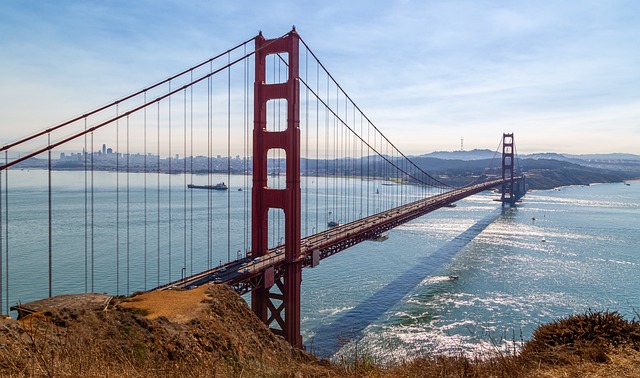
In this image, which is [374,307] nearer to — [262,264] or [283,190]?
[262,264]

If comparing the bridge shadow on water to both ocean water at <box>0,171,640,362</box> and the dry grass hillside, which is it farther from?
the dry grass hillside

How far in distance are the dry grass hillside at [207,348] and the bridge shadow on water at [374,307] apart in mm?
3446

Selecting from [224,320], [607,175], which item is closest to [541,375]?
[224,320]

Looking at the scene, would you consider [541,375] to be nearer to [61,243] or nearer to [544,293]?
[544,293]

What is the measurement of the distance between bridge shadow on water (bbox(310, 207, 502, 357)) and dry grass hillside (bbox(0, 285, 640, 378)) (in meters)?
3.45

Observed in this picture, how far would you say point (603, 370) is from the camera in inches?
227

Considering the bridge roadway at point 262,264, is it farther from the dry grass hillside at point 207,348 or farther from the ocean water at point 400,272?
the dry grass hillside at point 207,348

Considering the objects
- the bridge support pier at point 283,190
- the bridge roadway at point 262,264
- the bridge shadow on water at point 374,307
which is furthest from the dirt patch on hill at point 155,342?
the bridge support pier at point 283,190

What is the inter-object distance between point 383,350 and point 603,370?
35.1ft

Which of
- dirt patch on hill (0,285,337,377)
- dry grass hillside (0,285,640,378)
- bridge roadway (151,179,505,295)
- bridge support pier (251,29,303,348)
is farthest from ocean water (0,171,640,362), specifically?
bridge roadway (151,179,505,295)

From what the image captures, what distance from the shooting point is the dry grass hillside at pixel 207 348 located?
5.10m

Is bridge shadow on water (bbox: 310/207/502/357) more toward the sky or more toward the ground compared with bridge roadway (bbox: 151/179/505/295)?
more toward the ground

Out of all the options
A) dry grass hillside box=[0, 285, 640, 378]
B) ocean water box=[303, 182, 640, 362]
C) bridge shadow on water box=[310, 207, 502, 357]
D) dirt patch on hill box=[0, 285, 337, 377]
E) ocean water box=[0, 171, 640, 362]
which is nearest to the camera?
dirt patch on hill box=[0, 285, 337, 377]

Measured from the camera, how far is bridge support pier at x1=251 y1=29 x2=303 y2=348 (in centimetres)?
1580
